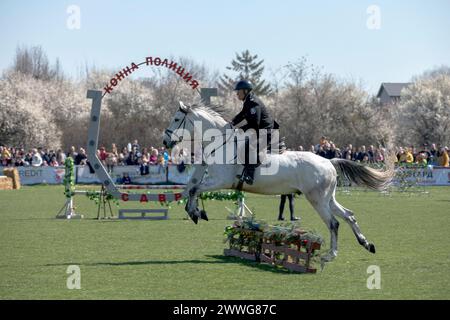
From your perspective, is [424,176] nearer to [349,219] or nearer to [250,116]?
[349,219]

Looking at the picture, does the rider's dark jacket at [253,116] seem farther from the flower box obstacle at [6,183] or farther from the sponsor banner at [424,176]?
the flower box obstacle at [6,183]

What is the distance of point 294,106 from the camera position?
230ft

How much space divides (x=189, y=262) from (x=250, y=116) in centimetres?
276

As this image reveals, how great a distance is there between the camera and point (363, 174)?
1490cm

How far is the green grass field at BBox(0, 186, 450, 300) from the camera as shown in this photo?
1027cm

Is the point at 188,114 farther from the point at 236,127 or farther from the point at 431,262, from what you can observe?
the point at 431,262

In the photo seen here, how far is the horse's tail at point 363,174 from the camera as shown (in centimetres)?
1486

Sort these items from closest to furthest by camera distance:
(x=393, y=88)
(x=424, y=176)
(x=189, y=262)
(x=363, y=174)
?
(x=189, y=262) → (x=363, y=174) → (x=424, y=176) → (x=393, y=88)

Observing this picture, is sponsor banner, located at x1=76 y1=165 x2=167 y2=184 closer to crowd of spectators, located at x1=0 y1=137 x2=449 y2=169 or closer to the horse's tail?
crowd of spectators, located at x1=0 y1=137 x2=449 y2=169

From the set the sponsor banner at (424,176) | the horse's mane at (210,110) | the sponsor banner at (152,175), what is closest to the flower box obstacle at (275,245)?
the horse's mane at (210,110)

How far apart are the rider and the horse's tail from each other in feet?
6.41

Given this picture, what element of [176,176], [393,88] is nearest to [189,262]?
[176,176]

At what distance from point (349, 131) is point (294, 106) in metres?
5.45

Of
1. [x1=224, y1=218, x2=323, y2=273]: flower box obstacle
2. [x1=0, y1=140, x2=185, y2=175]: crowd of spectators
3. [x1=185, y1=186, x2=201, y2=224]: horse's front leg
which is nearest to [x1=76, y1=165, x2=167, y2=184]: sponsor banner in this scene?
[x1=0, y1=140, x2=185, y2=175]: crowd of spectators
